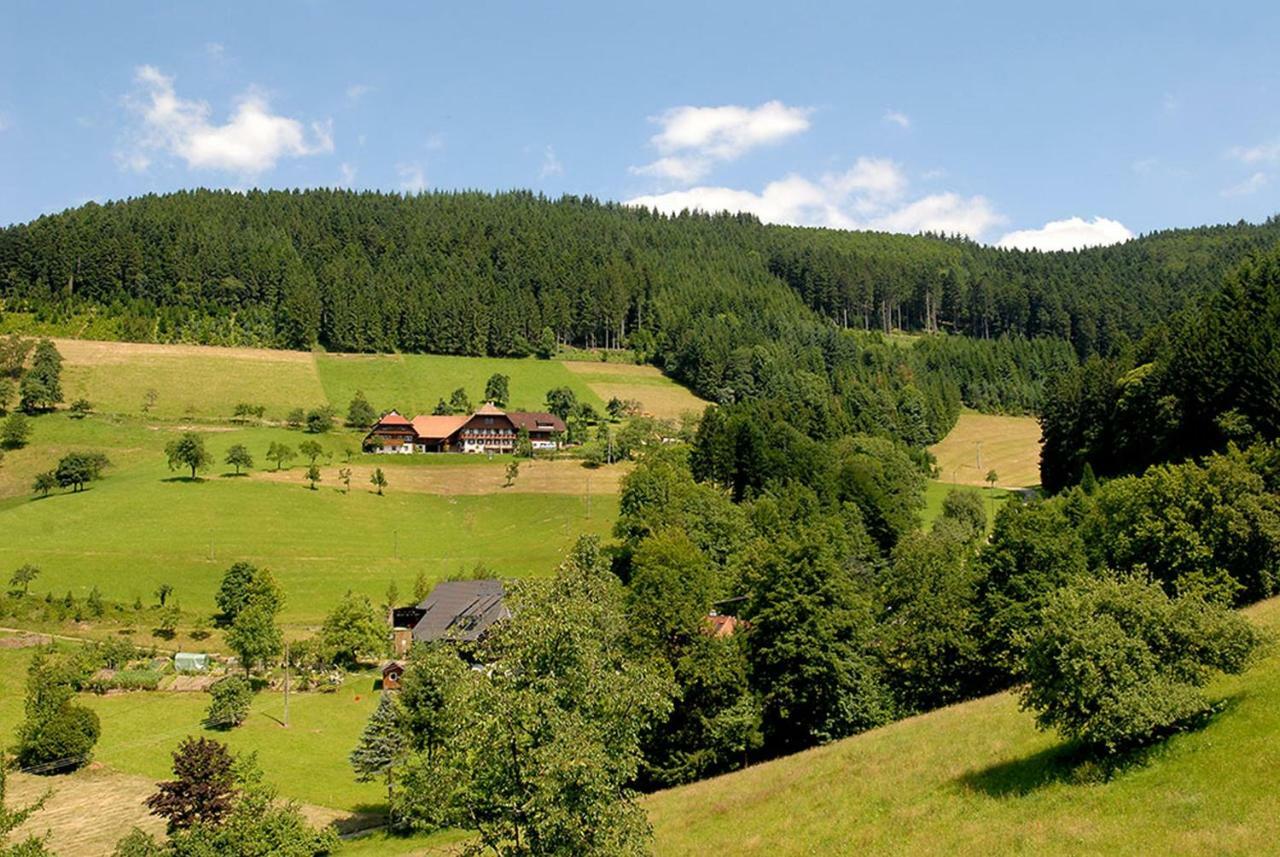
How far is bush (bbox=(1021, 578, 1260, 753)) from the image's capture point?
23.1 meters

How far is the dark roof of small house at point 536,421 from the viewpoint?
140375 millimetres

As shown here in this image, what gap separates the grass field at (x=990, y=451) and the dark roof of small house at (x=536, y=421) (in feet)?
195

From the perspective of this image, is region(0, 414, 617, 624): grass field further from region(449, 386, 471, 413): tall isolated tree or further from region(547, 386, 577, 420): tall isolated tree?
region(449, 386, 471, 413): tall isolated tree

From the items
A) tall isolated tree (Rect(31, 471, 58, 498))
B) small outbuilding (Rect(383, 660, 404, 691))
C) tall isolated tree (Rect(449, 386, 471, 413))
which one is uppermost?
tall isolated tree (Rect(449, 386, 471, 413))

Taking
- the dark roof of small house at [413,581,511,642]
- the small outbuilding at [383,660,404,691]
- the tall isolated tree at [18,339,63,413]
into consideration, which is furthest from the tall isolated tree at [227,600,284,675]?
the tall isolated tree at [18,339,63,413]

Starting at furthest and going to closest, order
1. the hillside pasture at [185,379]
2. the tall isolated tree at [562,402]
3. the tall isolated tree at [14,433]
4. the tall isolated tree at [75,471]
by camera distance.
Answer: the tall isolated tree at [562,402] < the hillside pasture at [185,379] < the tall isolated tree at [14,433] < the tall isolated tree at [75,471]

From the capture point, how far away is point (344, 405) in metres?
145

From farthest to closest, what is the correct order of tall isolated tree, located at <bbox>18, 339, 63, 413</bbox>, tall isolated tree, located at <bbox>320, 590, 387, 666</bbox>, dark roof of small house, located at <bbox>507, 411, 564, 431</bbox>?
dark roof of small house, located at <bbox>507, 411, 564, 431</bbox>
tall isolated tree, located at <bbox>18, 339, 63, 413</bbox>
tall isolated tree, located at <bbox>320, 590, 387, 666</bbox>

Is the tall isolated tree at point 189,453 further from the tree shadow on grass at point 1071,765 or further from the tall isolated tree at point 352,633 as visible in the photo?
the tree shadow on grass at point 1071,765

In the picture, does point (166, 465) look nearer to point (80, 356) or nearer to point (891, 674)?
point (80, 356)

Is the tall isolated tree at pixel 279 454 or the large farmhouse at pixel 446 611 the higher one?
the tall isolated tree at pixel 279 454

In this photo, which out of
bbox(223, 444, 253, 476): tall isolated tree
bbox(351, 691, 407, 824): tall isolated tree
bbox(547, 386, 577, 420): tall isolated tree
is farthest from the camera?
bbox(547, 386, 577, 420): tall isolated tree

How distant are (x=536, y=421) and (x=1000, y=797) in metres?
120

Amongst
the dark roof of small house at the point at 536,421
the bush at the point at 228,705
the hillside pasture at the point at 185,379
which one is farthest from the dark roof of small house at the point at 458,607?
the hillside pasture at the point at 185,379
